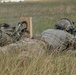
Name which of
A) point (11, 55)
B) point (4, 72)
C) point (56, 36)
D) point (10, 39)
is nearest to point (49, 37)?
point (56, 36)

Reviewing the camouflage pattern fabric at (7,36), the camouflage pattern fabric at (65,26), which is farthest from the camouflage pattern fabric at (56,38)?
the camouflage pattern fabric at (7,36)

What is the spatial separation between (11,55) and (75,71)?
0.87 metres

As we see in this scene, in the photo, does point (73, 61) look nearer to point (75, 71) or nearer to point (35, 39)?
point (75, 71)

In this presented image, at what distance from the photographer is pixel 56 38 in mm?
5059

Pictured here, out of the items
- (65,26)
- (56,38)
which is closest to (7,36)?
(56,38)

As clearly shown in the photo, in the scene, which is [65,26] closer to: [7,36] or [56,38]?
[56,38]

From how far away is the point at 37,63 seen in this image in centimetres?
400

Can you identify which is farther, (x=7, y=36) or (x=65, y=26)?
(x=65, y=26)

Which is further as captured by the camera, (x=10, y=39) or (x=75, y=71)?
(x=10, y=39)

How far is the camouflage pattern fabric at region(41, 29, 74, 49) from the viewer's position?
4948mm

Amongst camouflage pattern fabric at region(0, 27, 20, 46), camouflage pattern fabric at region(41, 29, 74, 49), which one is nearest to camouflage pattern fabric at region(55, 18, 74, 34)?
camouflage pattern fabric at region(41, 29, 74, 49)

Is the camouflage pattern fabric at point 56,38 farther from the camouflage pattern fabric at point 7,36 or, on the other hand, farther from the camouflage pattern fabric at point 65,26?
the camouflage pattern fabric at point 7,36

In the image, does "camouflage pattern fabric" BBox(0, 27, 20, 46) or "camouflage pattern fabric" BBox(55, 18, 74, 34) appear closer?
"camouflage pattern fabric" BBox(0, 27, 20, 46)

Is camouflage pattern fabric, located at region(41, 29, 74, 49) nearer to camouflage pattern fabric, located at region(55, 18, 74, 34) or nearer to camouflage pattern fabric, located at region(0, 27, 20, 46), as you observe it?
camouflage pattern fabric, located at region(55, 18, 74, 34)
